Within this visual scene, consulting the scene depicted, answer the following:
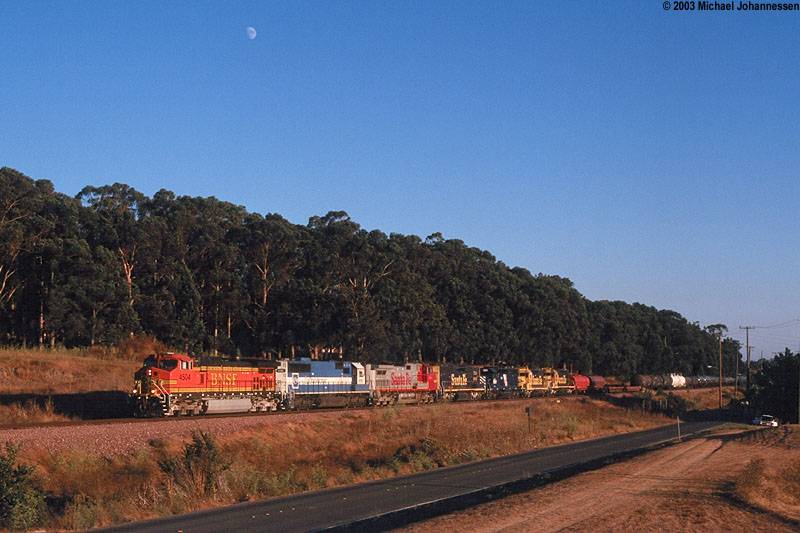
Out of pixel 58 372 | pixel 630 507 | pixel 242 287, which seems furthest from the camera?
pixel 242 287

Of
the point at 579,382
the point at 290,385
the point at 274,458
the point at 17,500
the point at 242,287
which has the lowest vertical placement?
the point at 579,382

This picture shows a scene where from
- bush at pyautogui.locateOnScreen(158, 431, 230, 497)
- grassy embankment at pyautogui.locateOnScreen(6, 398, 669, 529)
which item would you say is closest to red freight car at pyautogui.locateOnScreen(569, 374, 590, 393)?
grassy embankment at pyautogui.locateOnScreen(6, 398, 669, 529)

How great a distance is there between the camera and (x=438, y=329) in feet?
316

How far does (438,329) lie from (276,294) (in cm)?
2471

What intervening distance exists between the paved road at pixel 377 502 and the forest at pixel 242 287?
137ft

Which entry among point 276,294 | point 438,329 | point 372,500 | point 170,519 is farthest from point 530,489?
point 438,329

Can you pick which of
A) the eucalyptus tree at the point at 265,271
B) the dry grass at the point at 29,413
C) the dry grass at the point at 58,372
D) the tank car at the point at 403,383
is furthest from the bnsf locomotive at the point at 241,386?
the eucalyptus tree at the point at 265,271

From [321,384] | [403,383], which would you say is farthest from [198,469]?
[403,383]

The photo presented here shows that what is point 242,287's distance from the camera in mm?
79938

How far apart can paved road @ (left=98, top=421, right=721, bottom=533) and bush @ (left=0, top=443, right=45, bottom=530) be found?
2.80 meters

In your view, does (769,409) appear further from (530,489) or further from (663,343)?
(663,343)

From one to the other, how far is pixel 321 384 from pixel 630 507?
3447 cm

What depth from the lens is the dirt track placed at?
63.0 ft

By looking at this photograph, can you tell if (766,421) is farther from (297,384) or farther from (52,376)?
(52,376)
